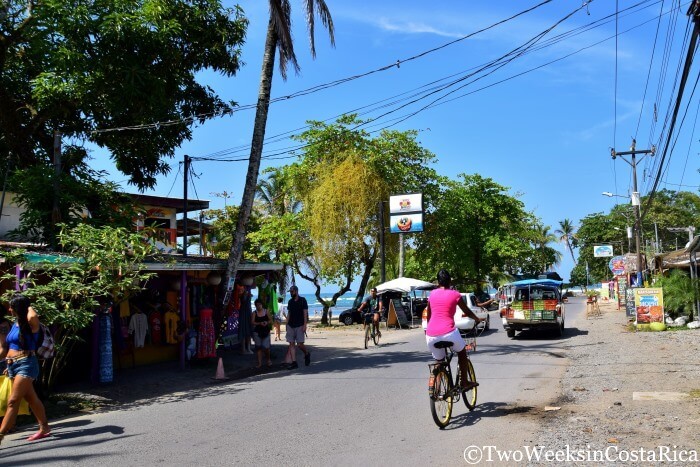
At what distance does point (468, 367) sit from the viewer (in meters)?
7.96

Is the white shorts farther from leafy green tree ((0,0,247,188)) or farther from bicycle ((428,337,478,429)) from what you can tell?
leafy green tree ((0,0,247,188))

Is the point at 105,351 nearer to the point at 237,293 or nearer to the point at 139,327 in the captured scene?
the point at 139,327

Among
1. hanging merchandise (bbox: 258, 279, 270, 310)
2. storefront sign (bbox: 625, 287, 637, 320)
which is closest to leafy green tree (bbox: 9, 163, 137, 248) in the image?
hanging merchandise (bbox: 258, 279, 270, 310)

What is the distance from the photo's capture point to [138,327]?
14211mm

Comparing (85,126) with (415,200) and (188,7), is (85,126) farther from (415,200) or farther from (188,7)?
(415,200)

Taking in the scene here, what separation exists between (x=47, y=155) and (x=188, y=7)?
5.81m

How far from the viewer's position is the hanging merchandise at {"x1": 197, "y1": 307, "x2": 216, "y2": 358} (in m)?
14.4

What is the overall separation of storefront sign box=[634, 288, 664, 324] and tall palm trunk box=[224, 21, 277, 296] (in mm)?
14464

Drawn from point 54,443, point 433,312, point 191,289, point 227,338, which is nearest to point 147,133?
point 191,289

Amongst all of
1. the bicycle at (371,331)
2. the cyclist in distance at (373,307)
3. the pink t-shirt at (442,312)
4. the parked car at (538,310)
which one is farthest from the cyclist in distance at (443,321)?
the parked car at (538,310)

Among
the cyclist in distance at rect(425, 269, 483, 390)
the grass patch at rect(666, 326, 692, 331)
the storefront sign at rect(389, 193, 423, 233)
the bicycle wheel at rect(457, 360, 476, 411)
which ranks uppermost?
the storefront sign at rect(389, 193, 423, 233)

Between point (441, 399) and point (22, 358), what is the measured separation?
549 centimetres

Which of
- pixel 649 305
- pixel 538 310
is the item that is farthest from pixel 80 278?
pixel 649 305

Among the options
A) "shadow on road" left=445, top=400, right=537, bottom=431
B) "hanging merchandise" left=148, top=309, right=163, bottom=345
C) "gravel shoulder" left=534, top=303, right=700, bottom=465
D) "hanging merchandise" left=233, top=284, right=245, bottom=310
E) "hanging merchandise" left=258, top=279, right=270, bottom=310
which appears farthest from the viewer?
"hanging merchandise" left=258, top=279, right=270, bottom=310
